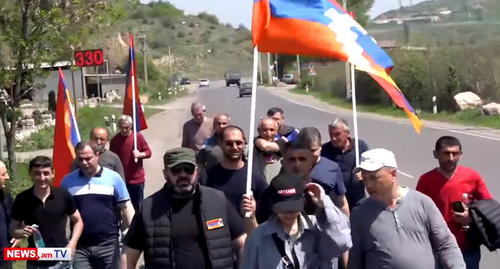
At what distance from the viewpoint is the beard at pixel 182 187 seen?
483 centimetres

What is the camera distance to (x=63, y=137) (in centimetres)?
978

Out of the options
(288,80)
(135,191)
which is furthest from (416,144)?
(288,80)

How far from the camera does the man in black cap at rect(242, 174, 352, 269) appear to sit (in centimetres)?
439

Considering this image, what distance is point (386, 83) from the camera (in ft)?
21.5

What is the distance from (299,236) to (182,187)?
778mm

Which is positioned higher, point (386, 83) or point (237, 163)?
point (386, 83)

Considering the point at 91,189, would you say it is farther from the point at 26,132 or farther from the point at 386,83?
the point at 26,132

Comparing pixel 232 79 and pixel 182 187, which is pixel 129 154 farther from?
pixel 232 79

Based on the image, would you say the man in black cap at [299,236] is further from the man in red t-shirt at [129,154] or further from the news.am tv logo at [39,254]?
the man in red t-shirt at [129,154]

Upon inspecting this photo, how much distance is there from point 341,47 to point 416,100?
120ft

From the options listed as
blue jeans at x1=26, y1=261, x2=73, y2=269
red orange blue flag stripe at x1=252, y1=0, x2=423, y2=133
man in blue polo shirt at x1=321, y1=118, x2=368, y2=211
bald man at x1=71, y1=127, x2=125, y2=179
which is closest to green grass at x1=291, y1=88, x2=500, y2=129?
bald man at x1=71, y1=127, x2=125, y2=179

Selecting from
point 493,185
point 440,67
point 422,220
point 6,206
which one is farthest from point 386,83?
point 440,67

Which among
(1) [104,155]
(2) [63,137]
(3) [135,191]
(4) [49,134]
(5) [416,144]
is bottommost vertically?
(5) [416,144]

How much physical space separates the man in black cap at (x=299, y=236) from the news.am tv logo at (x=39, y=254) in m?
2.37
